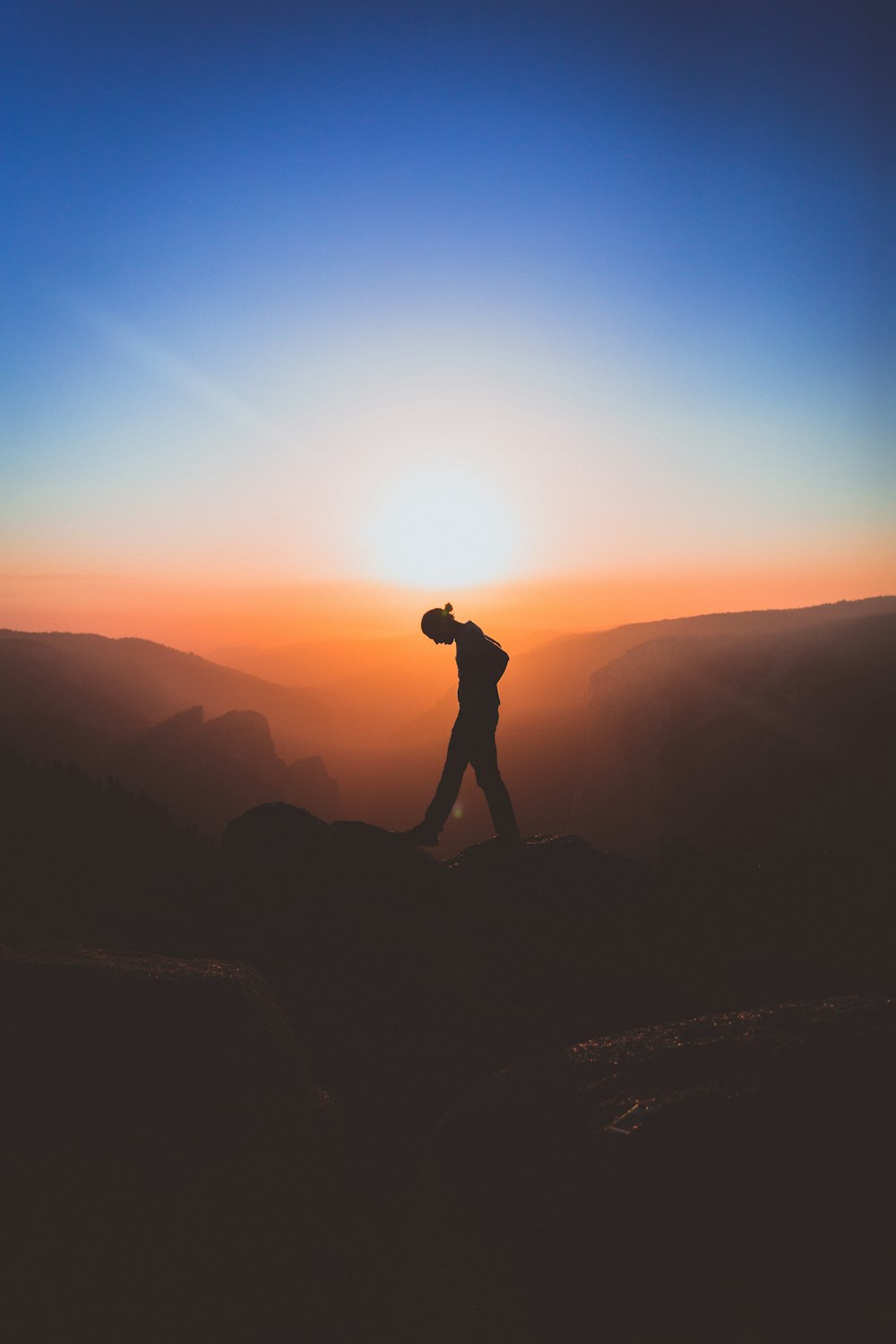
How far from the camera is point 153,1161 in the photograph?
311 centimetres

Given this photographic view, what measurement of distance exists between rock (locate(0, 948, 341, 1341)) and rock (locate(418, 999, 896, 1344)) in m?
0.65

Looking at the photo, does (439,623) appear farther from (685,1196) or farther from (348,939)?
(685,1196)

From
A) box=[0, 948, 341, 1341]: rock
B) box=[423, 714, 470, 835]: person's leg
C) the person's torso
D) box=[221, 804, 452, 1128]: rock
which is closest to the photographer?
box=[0, 948, 341, 1341]: rock

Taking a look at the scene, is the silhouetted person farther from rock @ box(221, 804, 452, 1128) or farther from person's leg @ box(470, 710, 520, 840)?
rock @ box(221, 804, 452, 1128)

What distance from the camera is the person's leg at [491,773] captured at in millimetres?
8203

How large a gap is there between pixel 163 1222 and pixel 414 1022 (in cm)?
301

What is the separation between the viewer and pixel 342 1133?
4094 millimetres

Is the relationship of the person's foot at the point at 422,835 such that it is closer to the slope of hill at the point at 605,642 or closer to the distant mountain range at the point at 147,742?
the distant mountain range at the point at 147,742

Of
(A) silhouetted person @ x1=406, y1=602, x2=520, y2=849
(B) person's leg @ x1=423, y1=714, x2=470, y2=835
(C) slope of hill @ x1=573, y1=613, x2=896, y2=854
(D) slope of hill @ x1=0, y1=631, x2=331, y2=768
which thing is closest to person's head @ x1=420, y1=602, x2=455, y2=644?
(A) silhouetted person @ x1=406, y1=602, x2=520, y2=849

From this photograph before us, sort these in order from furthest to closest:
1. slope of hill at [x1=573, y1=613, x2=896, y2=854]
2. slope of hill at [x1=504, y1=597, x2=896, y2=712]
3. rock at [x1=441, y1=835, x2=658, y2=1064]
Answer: slope of hill at [x1=504, y1=597, x2=896, y2=712], slope of hill at [x1=573, y1=613, x2=896, y2=854], rock at [x1=441, y1=835, x2=658, y2=1064]

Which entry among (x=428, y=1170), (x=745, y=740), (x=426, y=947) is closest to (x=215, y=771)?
(x=745, y=740)

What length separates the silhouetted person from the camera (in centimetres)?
802

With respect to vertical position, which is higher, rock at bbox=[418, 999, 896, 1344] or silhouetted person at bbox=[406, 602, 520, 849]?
silhouetted person at bbox=[406, 602, 520, 849]

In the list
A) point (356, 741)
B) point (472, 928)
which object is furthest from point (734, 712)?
point (356, 741)
